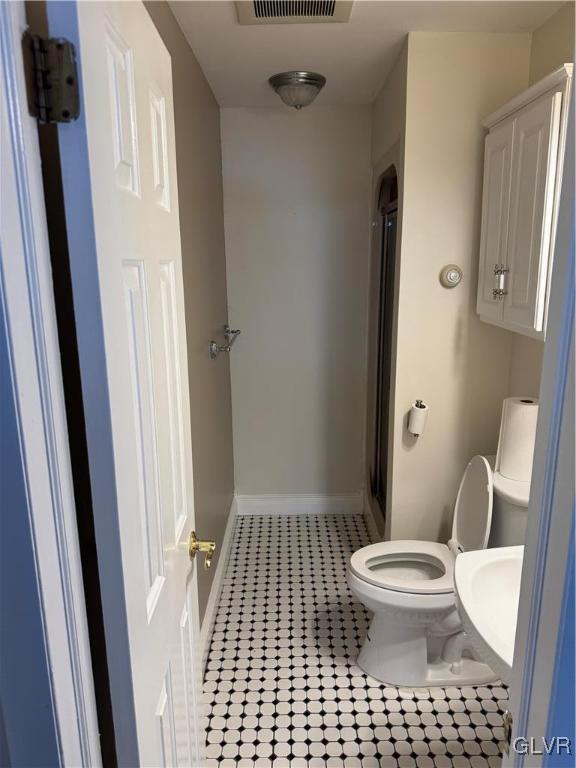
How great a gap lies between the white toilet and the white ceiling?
62.2 inches

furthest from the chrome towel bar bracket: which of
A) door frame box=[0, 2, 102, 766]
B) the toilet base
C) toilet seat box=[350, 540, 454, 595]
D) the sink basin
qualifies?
door frame box=[0, 2, 102, 766]

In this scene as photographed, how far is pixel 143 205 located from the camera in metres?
0.89

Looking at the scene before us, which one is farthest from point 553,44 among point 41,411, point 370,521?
point 370,521

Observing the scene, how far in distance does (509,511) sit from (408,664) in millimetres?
699

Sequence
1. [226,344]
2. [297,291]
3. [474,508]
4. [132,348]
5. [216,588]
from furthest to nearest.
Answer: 1. [297,291]
2. [226,344]
3. [216,588]
4. [474,508]
5. [132,348]

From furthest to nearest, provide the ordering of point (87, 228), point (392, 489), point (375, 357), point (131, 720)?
point (375, 357) → point (392, 489) → point (131, 720) → point (87, 228)

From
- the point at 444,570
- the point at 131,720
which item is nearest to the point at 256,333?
the point at 444,570

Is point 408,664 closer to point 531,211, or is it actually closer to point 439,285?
point 439,285

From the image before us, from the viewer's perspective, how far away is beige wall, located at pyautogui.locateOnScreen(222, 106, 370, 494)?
2.95 meters

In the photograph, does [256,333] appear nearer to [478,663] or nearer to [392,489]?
[392,489]

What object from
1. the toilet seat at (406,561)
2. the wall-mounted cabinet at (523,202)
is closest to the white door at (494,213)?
the wall-mounted cabinet at (523,202)

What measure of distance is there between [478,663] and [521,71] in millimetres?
2298

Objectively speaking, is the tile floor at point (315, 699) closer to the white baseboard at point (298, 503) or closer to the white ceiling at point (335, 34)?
the white baseboard at point (298, 503)

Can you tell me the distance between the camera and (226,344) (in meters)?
2.92
